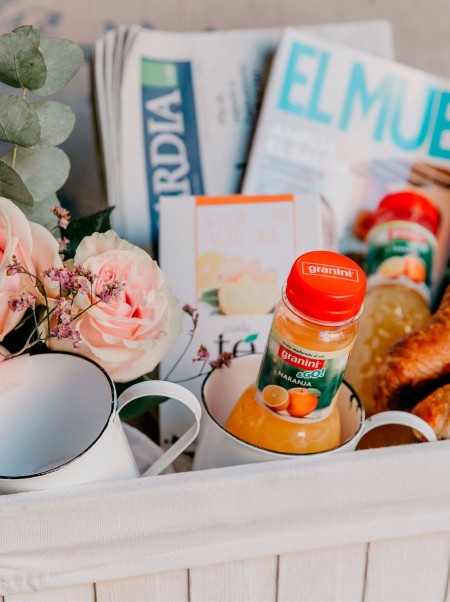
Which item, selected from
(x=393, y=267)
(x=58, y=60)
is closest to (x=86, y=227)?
(x=58, y=60)

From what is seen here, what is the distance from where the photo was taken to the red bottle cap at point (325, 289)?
464mm

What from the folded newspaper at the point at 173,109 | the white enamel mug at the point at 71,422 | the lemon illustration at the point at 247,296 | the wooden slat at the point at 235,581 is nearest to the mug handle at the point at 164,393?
the white enamel mug at the point at 71,422

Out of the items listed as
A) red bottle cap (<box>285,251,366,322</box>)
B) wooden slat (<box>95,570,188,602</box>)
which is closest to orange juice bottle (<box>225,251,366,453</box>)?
red bottle cap (<box>285,251,366,322</box>)

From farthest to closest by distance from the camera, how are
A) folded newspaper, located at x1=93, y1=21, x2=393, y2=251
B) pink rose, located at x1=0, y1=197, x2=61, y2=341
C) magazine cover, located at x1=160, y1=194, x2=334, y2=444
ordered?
folded newspaper, located at x1=93, y1=21, x2=393, y2=251
magazine cover, located at x1=160, y1=194, x2=334, y2=444
pink rose, located at x1=0, y1=197, x2=61, y2=341

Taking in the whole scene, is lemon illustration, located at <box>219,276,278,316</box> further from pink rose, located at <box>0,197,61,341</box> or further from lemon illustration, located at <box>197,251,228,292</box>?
pink rose, located at <box>0,197,61,341</box>

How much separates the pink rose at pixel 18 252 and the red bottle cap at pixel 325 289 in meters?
0.17

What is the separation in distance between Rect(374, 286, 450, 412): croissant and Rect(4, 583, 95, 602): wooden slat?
1.00 feet

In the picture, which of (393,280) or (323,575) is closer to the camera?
(323,575)

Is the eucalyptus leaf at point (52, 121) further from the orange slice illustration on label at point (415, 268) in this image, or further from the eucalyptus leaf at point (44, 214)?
the orange slice illustration on label at point (415, 268)

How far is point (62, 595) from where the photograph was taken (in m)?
0.51

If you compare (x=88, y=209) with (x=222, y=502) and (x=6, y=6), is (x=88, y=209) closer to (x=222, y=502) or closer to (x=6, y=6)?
(x=6, y=6)

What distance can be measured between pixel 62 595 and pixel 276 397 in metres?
0.21

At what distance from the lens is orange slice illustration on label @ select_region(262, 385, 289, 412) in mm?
517

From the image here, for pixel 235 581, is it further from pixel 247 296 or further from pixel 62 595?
pixel 247 296
